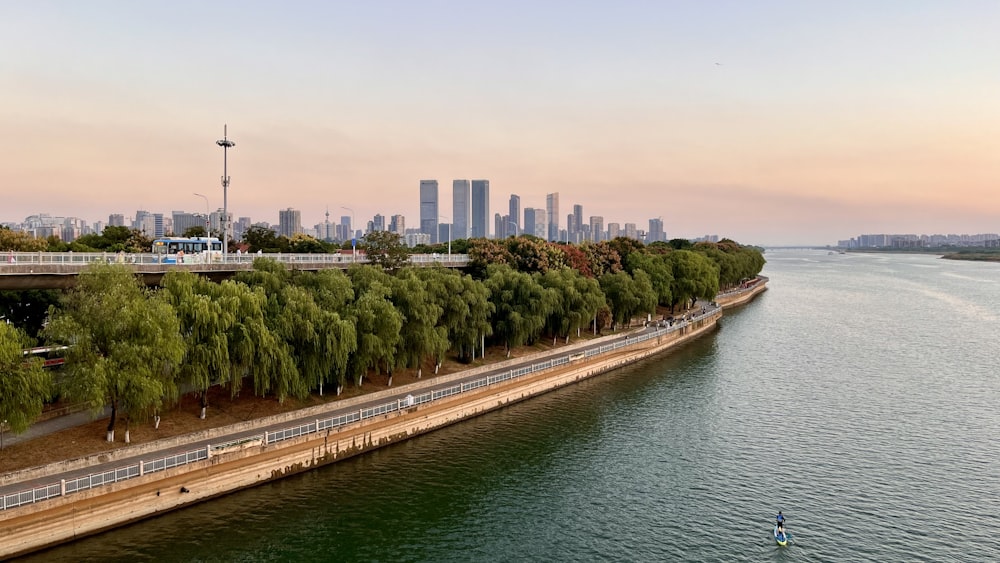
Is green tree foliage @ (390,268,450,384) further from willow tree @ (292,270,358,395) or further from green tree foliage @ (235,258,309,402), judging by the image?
green tree foliage @ (235,258,309,402)

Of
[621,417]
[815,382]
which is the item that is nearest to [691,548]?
[621,417]

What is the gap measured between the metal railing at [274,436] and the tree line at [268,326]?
3.29 metres

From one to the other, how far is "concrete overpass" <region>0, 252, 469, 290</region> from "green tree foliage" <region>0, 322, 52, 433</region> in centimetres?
938

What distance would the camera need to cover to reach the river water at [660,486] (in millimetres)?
29734

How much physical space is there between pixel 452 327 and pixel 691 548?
2992 cm

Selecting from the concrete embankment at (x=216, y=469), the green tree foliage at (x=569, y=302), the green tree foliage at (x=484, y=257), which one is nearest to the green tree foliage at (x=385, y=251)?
the green tree foliage at (x=484, y=257)

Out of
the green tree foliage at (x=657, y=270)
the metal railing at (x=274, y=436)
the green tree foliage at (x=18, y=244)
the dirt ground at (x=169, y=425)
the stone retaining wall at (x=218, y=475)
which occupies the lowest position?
the stone retaining wall at (x=218, y=475)

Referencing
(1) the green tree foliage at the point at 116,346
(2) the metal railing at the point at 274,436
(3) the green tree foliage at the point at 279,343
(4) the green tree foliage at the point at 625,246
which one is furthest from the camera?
(4) the green tree foliage at the point at 625,246

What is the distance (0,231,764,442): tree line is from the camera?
3212 centimetres

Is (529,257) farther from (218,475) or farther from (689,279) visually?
(218,475)

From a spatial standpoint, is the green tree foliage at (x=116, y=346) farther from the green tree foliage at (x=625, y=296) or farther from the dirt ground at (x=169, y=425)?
the green tree foliage at (x=625, y=296)

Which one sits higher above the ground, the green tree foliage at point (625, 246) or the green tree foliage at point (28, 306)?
the green tree foliage at point (625, 246)

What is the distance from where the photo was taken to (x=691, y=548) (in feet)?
98.0

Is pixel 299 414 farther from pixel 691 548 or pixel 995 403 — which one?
pixel 995 403
